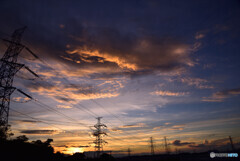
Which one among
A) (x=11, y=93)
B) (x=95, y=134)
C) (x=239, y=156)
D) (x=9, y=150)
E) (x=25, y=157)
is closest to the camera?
(x=11, y=93)

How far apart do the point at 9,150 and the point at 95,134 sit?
33853 mm

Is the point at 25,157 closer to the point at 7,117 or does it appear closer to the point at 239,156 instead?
the point at 7,117

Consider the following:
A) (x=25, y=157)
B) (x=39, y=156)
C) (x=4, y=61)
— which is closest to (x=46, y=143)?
(x=39, y=156)

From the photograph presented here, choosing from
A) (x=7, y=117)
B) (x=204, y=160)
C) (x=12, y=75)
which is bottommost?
(x=204, y=160)

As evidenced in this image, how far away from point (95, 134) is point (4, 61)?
41906 millimetres

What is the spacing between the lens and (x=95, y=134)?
57906 millimetres

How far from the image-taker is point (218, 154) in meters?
51.8

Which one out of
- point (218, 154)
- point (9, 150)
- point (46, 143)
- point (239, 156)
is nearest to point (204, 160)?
point (218, 154)

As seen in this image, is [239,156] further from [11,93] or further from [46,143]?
[46,143]

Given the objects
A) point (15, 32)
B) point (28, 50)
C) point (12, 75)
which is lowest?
point (12, 75)

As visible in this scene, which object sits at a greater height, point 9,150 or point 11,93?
point 11,93

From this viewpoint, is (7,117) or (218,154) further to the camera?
(218,154)

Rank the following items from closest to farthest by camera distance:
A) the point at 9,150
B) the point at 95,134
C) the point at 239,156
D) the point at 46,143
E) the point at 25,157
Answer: the point at 9,150 < the point at 25,157 < the point at 239,156 < the point at 95,134 < the point at 46,143

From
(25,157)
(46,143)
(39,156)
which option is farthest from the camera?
(46,143)
